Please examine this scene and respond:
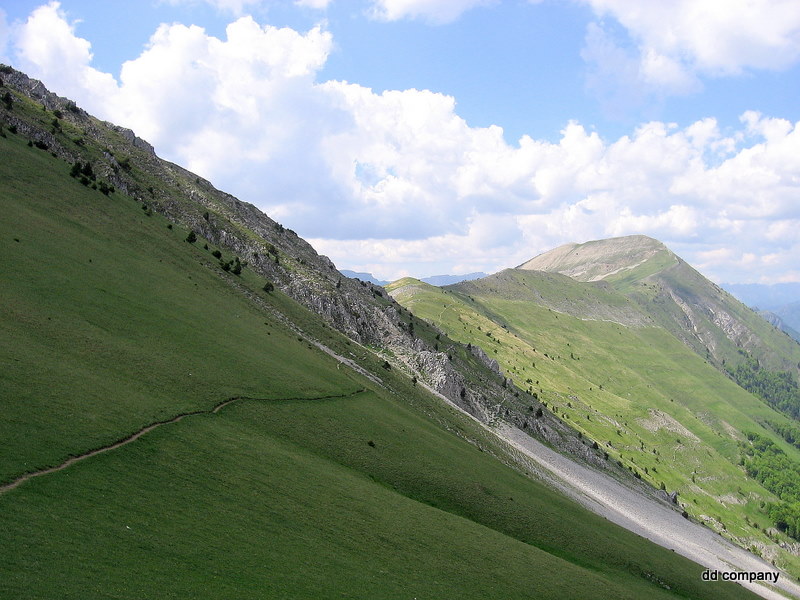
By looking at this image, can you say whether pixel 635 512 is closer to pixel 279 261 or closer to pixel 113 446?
pixel 279 261

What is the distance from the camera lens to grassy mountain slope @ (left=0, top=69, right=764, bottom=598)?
91.5 ft

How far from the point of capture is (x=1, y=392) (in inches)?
1348

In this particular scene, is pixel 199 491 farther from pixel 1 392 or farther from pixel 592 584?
pixel 592 584

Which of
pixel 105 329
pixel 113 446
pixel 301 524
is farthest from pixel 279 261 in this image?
pixel 301 524

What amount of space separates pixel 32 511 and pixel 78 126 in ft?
415

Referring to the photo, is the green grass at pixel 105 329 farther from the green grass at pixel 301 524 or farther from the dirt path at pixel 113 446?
the green grass at pixel 301 524

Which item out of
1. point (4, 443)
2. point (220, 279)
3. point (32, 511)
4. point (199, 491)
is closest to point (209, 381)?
point (199, 491)

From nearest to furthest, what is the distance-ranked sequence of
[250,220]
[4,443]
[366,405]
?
[4,443], [366,405], [250,220]

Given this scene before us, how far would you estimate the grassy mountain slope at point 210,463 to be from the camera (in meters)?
27.9

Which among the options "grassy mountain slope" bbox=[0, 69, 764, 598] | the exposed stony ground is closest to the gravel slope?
the exposed stony ground

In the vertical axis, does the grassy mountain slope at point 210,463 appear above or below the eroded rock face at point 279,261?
below

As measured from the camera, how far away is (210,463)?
38906 mm

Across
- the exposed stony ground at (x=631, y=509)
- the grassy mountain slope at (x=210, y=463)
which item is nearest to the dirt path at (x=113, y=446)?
the grassy mountain slope at (x=210, y=463)

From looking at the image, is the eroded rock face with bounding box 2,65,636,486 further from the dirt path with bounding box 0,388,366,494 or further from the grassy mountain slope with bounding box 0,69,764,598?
the dirt path with bounding box 0,388,366,494
